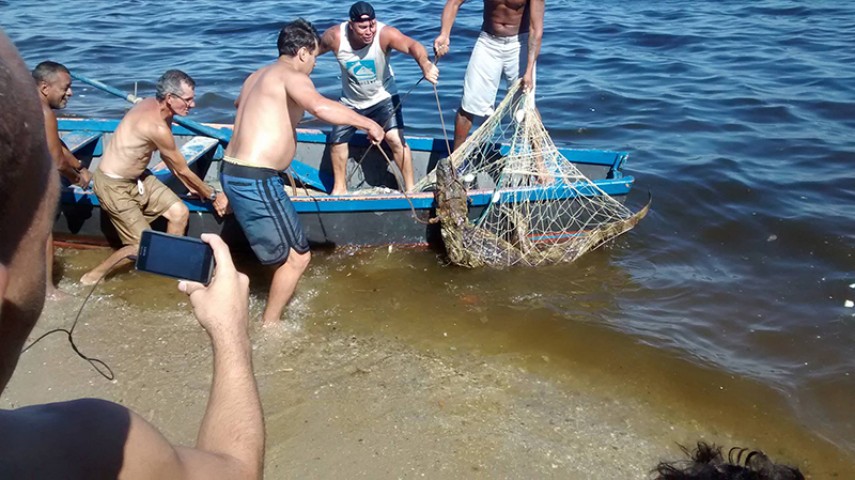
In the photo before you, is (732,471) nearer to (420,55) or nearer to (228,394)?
(228,394)

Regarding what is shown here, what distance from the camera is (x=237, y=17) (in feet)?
54.8

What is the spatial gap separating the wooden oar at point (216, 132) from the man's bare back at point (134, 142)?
0.97 meters

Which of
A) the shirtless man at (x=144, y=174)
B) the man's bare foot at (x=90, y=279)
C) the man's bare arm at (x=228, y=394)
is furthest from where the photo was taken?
the man's bare foot at (x=90, y=279)

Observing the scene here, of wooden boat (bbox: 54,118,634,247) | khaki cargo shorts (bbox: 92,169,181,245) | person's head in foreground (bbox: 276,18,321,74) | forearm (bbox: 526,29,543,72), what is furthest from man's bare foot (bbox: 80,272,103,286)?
forearm (bbox: 526,29,543,72)

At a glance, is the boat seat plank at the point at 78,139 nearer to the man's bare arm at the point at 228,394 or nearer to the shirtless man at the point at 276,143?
the shirtless man at the point at 276,143

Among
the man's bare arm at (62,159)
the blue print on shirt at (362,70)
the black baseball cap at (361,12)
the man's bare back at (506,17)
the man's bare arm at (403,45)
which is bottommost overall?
the man's bare arm at (62,159)

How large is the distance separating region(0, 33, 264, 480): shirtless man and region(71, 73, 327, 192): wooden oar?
491cm

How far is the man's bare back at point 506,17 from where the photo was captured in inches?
258

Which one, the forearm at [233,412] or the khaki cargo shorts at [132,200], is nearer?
the forearm at [233,412]

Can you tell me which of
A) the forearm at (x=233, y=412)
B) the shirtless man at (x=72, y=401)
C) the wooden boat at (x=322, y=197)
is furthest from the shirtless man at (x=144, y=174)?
the forearm at (x=233, y=412)

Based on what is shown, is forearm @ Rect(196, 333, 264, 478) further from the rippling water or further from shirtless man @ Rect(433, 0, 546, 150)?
shirtless man @ Rect(433, 0, 546, 150)

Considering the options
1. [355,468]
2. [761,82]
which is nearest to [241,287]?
[355,468]

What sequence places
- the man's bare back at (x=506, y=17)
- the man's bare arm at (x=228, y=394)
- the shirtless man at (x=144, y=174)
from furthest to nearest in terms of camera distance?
the man's bare back at (x=506, y=17), the shirtless man at (x=144, y=174), the man's bare arm at (x=228, y=394)

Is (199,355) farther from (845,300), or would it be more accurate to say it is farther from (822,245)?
(822,245)
